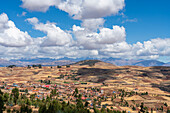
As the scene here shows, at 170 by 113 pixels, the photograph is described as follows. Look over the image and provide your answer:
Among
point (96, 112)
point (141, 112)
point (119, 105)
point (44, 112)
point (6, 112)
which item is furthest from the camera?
point (119, 105)

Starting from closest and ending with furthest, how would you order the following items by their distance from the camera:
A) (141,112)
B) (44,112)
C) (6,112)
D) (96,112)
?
1. (44,112)
2. (6,112)
3. (96,112)
4. (141,112)

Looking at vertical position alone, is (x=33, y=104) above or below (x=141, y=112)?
above

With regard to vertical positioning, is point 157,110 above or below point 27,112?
below

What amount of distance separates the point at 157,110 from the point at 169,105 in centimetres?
3156

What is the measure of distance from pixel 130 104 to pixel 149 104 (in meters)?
26.1

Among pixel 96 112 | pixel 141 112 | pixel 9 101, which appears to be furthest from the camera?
pixel 141 112

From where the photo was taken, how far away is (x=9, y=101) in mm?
144375

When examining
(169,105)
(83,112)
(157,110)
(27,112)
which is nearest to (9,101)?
(27,112)

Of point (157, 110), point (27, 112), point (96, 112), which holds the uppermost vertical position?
point (27, 112)

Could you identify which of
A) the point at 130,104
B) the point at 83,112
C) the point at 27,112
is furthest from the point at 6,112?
the point at 130,104

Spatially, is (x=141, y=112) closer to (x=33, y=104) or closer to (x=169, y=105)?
(x=169, y=105)

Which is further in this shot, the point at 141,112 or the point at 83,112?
the point at 141,112

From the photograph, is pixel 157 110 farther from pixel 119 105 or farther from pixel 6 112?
pixel 6 112

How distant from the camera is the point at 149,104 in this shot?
19988 cm
